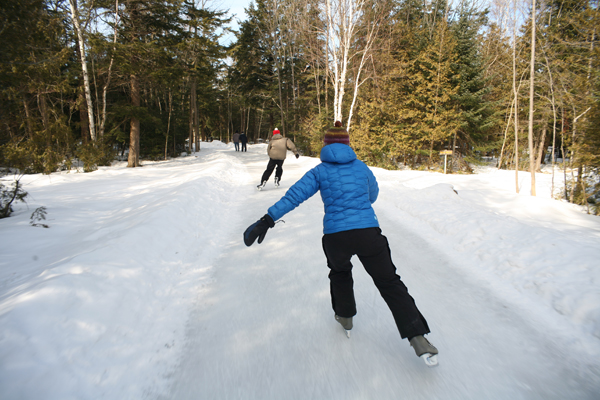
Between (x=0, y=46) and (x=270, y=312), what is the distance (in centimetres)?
648

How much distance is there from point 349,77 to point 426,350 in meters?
21.6

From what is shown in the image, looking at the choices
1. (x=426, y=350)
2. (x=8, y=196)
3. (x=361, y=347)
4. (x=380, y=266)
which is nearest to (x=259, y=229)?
(x=380, y=266)

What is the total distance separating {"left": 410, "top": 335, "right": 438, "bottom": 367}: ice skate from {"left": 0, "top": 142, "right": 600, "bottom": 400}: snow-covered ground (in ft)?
0.39

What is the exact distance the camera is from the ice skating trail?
1.94 m

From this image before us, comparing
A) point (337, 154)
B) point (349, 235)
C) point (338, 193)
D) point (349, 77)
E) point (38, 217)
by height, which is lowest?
point (38, 217)

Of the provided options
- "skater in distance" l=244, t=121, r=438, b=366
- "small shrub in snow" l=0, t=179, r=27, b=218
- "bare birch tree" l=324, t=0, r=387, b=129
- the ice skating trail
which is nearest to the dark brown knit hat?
"skater in distance" l=244, t=121, r=438, b=366

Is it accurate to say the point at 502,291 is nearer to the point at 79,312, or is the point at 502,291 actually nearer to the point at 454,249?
the point at 454,249

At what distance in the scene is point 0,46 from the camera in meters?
4.76

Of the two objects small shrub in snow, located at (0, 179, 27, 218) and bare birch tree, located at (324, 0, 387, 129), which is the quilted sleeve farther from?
bare birch tree, located at (324, 0, 387, 129)

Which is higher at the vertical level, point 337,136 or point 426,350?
point 337,136

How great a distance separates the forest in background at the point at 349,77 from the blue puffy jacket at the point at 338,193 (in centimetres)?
623

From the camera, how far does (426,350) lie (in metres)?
2.00

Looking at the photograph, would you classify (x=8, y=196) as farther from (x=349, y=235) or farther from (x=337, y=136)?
(x=349, y=235)

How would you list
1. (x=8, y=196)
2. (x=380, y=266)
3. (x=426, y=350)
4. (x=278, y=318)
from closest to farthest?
1. (x=426, y=350)
2. (x=380, y=266)
3. (x=278, y=318)
4. (x=8, y=196)
